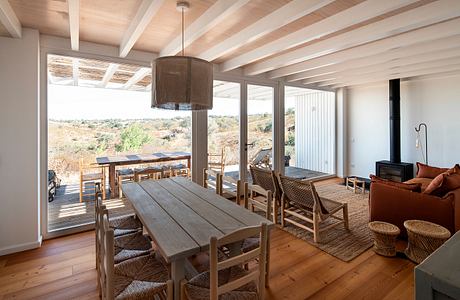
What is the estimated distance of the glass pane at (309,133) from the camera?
259 inches

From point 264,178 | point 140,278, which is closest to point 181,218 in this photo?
point 140,278

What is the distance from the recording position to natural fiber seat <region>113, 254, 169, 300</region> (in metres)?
1.41

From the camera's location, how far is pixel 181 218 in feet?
6.10

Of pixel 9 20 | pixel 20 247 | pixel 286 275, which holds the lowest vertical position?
pixel 286 275

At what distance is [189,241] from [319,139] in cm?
617

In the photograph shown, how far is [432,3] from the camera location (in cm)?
212

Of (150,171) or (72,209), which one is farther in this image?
(150,171)

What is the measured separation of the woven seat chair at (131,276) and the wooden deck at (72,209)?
2.24 metres

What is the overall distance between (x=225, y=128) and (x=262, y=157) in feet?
3.90

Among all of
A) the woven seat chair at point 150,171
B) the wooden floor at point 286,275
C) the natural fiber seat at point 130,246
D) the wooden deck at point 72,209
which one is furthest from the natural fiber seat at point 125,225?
the woven seat chair at point 150,171

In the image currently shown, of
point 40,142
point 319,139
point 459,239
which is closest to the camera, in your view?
point 459,239

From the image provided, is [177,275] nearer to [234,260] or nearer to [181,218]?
[234,260]

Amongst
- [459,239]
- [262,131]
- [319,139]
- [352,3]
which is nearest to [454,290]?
[459,239]

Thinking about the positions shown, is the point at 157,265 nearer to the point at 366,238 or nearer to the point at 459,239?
the point at 459,239
